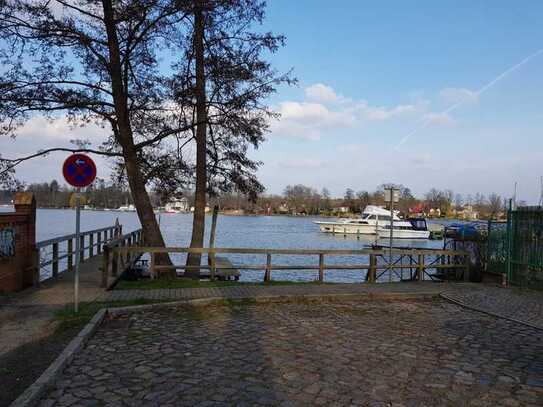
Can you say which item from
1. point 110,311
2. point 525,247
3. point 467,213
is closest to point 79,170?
point 110,311

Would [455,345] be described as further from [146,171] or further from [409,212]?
[409,212]

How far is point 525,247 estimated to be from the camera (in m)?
13.9

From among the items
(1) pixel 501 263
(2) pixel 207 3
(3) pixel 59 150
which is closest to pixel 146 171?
(3) pixel 59 150

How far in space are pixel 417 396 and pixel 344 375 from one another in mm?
916

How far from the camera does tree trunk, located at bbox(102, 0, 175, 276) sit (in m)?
14.7

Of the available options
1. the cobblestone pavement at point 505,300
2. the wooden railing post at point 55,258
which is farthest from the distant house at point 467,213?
the wooden railing post at point 55,258

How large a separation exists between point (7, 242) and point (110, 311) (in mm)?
3455

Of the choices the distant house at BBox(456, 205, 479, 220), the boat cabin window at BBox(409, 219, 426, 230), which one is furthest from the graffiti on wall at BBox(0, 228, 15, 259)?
the distant house at BBox(456, 205, 479, 220)

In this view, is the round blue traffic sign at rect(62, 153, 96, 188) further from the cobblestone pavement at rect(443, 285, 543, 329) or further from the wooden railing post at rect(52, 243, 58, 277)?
the cobblestone pavement at rect(443, 285, 543, 329)

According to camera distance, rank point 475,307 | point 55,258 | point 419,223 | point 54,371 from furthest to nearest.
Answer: point 419,223
point 55,258
point 475,307
point 54,371

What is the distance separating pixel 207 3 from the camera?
14.1 meters

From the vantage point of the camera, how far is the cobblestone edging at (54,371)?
Result: 474cm

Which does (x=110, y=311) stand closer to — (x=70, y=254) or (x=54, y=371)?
(x=54, y=371)

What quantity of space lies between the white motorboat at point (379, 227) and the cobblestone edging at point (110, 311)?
54625 millimetres
